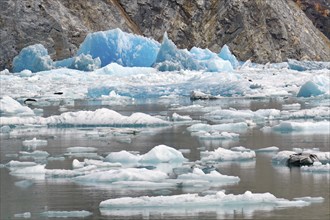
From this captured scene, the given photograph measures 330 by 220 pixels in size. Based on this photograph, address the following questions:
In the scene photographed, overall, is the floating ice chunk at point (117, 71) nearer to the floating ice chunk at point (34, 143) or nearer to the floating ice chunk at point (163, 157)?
the floating ice chunk at point (34, 143)

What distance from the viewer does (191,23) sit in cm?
5459

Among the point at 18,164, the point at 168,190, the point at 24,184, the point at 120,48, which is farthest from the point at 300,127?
the point at 120,48

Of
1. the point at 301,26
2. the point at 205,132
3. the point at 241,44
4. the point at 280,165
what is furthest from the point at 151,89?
the point at 301,26

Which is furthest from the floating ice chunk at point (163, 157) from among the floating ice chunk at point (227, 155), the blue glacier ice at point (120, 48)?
the blue glacier ice at point (120, 48)

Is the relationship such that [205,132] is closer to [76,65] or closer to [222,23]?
[76,65]

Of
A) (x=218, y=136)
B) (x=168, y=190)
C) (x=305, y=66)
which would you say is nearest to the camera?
(x=168, y=190)

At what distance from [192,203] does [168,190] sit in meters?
0.93

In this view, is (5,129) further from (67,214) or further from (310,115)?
(67,214)

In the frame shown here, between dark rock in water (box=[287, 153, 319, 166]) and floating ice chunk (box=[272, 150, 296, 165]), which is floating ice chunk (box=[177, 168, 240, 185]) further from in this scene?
floating ice chunk (box=[272, 150, 296, 165])

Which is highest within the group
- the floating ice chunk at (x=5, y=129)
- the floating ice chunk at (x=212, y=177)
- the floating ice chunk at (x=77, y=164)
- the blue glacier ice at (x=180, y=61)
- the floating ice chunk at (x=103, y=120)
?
the blue glacier ice at (x=180, y=61)

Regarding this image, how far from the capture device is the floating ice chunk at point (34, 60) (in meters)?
39.2

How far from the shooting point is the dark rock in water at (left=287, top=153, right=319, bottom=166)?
1123 centimetres

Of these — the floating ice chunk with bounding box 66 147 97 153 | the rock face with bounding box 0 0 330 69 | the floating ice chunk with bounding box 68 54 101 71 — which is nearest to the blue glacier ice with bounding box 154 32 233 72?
the floating ice chunk with bounding box 68 54 101 71

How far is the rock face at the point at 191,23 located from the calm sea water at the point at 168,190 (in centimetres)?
3089
